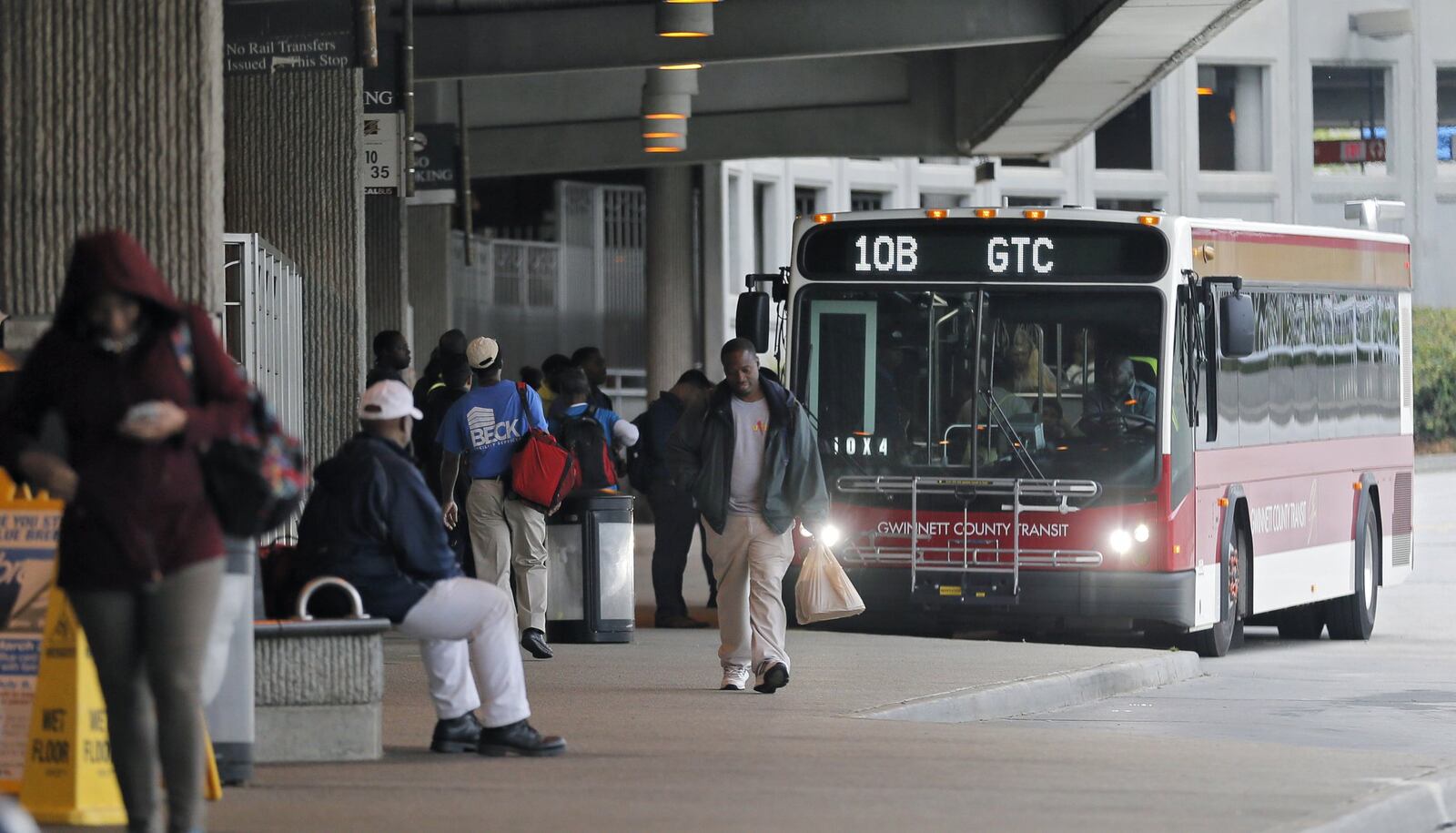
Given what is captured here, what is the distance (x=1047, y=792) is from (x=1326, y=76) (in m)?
51.9

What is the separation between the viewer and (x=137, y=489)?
21.6ft

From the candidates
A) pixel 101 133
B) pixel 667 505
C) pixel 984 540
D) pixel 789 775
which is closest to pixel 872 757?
pixel 789 775

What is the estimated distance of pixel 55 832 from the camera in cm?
785

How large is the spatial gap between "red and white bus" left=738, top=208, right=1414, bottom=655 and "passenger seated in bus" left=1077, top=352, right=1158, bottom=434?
0.01 metres

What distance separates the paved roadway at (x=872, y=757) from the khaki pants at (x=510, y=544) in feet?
1.32

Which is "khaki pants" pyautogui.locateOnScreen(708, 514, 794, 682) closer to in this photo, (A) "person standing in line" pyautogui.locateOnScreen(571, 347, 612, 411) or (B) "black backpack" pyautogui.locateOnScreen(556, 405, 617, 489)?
(B) "black backpack" pyautogui.locateOnScreen(556, 405, 617, 489)

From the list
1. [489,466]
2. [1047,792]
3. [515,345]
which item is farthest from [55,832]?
[515,345]

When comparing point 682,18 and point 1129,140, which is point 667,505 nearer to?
point 682,18

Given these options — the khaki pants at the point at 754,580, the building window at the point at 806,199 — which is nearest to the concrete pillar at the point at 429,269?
the building window at the point at 806,199

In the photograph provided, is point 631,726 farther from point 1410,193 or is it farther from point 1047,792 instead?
point 1410,193

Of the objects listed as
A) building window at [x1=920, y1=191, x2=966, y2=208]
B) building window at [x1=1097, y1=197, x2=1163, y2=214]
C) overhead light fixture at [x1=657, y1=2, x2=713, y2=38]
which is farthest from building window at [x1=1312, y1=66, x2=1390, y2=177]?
overhead light fixture at [x1=657, y1=2, x2=713, y2=38]

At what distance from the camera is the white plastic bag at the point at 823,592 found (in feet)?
41.9

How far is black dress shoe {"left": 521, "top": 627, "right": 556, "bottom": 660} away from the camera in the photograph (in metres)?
14.8

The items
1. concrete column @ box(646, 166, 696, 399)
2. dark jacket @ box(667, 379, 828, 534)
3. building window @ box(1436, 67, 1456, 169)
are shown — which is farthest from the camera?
building window @ box(1436, 67, 1456, 169)
